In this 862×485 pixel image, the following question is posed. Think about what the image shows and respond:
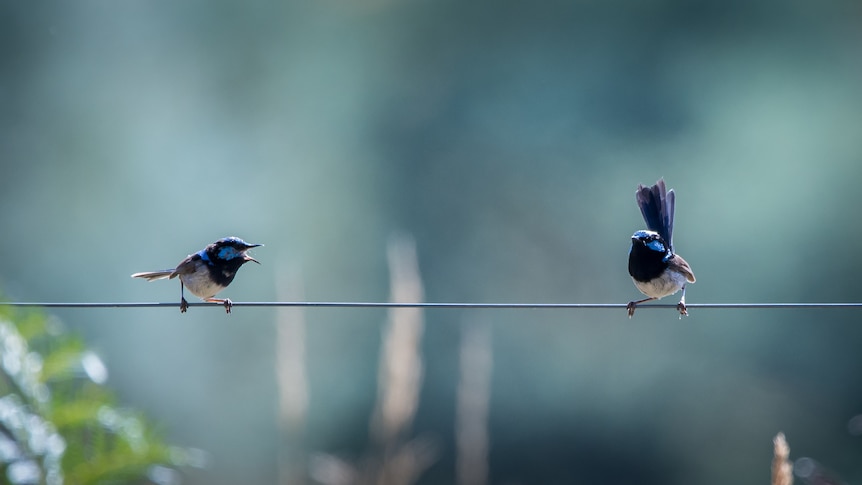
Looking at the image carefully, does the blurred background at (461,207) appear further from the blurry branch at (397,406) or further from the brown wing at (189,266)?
the brown wing at (189,266)

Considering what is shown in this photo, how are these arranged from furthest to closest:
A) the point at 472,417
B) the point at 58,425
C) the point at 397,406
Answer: the point at 472,417, the point at 397,406, the point at 58,425

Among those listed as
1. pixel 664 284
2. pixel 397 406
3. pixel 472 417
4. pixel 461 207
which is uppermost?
pixel 461 207

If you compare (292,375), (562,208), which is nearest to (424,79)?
(562,208)

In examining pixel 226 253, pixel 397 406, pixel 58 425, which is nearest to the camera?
pixel 226 253

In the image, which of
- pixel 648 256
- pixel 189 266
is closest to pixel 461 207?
pixel 648 256

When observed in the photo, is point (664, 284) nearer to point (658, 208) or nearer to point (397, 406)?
point (658, 208)

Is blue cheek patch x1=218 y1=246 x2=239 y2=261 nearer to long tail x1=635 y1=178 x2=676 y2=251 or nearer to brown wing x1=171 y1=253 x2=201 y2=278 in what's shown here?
brown wing x1=171 y1=253 x2=201 y2=278
